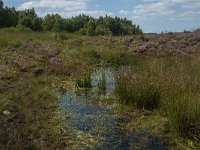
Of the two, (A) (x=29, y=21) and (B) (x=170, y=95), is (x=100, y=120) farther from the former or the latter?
(A) (x=29, y=21)

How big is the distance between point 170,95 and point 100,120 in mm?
1960

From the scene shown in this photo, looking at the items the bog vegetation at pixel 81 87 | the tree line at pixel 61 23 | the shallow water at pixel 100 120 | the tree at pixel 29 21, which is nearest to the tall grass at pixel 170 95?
the bog vegetation at pixel 81 87

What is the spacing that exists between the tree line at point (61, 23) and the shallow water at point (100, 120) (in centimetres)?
3105

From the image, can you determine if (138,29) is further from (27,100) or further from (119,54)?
(27,100)

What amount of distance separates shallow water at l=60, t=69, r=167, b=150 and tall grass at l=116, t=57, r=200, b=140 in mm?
619

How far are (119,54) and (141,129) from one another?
13.3m

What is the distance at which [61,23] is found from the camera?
53156mm

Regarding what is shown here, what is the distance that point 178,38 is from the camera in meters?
28.7

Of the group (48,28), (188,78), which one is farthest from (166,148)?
(48,28)

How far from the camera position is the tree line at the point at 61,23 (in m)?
49.0

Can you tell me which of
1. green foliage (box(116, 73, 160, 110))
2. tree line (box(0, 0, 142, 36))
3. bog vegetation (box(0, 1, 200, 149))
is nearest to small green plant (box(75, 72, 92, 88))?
bog vegetation (box(0, 1, 200, 149))

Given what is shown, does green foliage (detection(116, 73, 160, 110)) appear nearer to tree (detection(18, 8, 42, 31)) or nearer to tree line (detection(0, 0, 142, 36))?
tree line (detection(0, 0, 142, 36))

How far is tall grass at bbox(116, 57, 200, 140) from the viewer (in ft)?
29.0

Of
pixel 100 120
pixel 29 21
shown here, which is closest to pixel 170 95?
pixel 100 120
